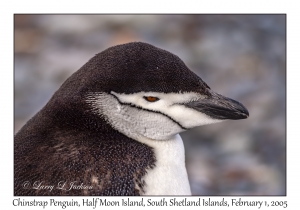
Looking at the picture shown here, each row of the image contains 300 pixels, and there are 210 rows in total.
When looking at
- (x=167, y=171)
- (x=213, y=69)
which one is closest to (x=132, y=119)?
(x=167, y=171)

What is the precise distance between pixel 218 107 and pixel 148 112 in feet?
0.69

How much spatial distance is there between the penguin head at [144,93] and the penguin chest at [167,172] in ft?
0.12

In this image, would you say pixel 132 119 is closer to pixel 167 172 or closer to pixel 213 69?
pixel 167 172

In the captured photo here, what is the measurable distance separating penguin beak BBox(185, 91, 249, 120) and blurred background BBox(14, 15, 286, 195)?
144 centimetres

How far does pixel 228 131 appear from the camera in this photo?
3707 mm

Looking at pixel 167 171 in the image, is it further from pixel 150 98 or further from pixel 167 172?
pixel 150 98

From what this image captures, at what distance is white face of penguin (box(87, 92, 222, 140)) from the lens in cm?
160

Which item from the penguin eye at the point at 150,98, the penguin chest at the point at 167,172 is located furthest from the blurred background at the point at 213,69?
the penguin eye at the point at 150,98

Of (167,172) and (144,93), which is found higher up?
(144,93)

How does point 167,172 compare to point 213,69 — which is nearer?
point 167,172

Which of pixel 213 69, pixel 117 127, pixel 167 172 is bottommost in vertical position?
pixel 167 172

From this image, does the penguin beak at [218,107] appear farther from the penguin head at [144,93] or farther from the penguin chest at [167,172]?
the penguin chest at [167,172]

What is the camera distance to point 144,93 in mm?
1597
